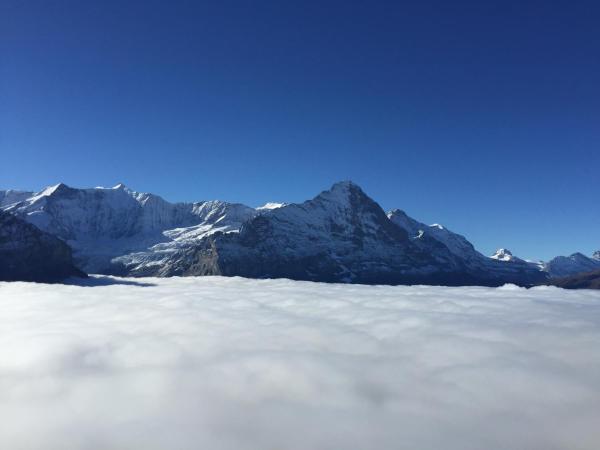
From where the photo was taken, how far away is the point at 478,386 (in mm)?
12219

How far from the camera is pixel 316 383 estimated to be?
1352 centimetres

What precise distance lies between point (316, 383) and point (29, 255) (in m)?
208

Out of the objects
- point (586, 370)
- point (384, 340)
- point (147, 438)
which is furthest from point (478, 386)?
point (147, 438)

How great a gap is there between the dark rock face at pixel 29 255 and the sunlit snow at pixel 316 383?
168 meters

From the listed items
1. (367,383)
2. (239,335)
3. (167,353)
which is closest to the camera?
(367,383)

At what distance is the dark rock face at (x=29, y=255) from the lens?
172125mm

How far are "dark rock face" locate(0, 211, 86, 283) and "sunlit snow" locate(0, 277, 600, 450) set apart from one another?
168 m

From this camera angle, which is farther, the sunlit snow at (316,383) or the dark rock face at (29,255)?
the dark rock face at (29,255)

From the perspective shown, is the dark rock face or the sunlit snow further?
the dark rock face

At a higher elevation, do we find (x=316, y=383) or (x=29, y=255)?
(x=29, y=255)

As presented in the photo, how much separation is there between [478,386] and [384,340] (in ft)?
20.2

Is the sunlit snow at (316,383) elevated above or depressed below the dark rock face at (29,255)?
below

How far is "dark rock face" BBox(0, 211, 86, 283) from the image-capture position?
6777 inches

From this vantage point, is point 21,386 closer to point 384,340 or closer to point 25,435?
point 25,435
